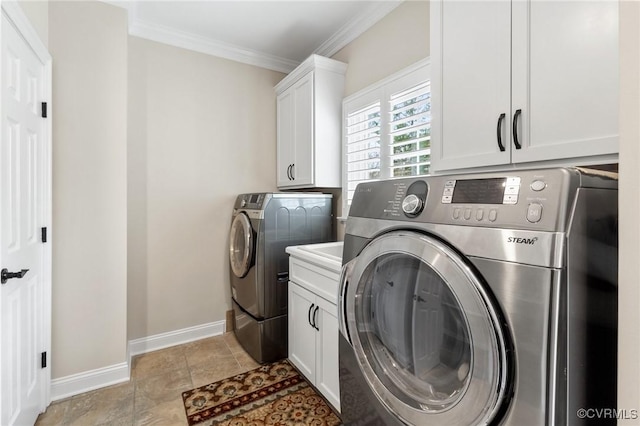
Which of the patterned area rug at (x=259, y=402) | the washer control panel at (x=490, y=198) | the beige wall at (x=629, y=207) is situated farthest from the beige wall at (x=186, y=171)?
the beige wall at (x=629, y=207)

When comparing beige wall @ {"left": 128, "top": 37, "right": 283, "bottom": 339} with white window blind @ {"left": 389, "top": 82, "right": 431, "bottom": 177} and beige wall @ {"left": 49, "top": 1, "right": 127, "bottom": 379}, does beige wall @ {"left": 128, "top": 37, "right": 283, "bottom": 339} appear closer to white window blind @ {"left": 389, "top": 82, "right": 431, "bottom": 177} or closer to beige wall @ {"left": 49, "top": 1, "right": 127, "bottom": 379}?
beige wall @ {"left": 49, "top": 1, "right": 127, "bottom": 379}

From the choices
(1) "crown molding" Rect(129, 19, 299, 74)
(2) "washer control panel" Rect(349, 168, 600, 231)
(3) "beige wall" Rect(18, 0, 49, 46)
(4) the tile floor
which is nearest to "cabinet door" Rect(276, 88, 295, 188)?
(1) "crown molding" Rect(129, 19, 299, 74)

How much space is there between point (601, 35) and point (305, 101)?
6.59 feet

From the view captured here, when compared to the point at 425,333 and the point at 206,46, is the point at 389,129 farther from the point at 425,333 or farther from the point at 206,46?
the point at 206,46

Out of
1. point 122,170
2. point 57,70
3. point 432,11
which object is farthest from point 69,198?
point 432,11

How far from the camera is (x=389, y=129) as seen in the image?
2.19 metres

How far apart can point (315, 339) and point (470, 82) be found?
156 centimetres

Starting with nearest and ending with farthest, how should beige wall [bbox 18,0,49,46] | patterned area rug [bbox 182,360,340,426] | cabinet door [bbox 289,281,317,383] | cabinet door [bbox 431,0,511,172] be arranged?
cabinet door [bbox 431,0,511,172] < beige wall [bbox 18,0,49,46] < patterned area rug [bbox 182,360,340,426] < cabinet door [bbox 289,281,317,383]

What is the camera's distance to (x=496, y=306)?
0.77 m

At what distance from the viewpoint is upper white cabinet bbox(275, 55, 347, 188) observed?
2.55 m

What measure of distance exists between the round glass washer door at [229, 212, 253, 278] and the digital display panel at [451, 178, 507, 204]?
1769mm

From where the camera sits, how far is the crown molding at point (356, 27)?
7.24 feet

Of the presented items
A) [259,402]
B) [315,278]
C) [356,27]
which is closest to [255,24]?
Answer: [356,27]

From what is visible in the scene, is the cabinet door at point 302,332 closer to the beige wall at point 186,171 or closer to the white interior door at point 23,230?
the beige wall at point 186,171
